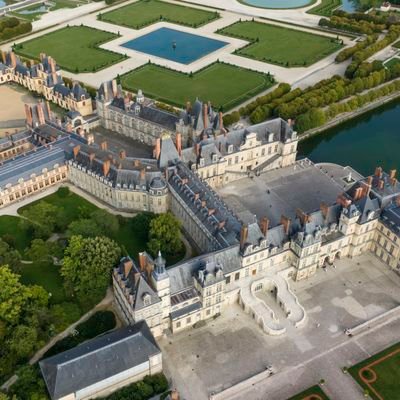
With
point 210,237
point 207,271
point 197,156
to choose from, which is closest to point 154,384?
point 207,271

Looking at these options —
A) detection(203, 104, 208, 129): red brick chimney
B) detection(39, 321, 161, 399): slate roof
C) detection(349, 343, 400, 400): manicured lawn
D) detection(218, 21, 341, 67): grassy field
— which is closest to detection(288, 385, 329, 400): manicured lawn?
detection(349, 343, 400, 400): manicured lawn

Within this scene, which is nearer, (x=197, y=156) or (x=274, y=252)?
(x=274, y=252)

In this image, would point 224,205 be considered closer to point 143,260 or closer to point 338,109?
→ point 143,260

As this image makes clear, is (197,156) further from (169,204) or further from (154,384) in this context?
(154,384)

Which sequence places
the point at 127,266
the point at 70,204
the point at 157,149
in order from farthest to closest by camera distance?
the point at 70,204 → the point at 157,149 → the point at 127,266

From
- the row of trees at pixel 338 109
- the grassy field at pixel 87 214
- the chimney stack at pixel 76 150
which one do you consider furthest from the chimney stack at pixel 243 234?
the row of trees at pixel 338 109

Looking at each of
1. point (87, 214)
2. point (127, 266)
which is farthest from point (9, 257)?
point (127, 266)

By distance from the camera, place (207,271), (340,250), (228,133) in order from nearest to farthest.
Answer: (207,271)
(340,250)
(228,133)
